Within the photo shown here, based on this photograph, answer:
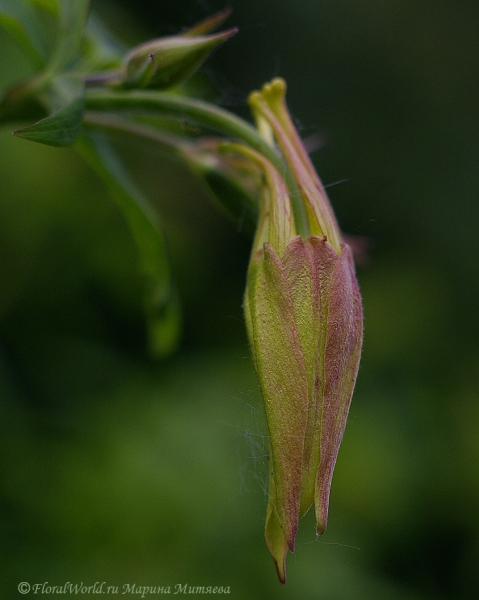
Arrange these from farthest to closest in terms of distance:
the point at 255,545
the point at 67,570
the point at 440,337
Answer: the point at 440,337, the point at 255,545, the point at 67,570

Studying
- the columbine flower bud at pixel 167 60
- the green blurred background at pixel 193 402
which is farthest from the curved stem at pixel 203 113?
the green blurred background at pixel 193 402

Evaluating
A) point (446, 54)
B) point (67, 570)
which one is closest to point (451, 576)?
point (67, 570)

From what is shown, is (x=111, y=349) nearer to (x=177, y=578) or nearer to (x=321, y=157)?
(x=177, y=578)

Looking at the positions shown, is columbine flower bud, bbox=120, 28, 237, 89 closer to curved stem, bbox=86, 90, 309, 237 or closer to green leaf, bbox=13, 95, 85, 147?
curved stem, bbox=86, 90, 309, 237

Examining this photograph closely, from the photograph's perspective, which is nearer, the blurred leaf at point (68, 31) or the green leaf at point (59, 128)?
the green leaf at point (59, 128)

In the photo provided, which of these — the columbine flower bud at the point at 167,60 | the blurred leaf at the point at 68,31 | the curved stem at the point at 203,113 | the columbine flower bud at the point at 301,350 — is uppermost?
the blurred leaf at the point at 68,31

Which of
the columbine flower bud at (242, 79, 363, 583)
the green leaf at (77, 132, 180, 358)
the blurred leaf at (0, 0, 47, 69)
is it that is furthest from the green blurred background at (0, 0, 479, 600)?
the blurred leaf at (0, 0, 47, 69)

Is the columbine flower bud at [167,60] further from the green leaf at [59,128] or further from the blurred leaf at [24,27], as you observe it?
the blurred leaf at [24,27]

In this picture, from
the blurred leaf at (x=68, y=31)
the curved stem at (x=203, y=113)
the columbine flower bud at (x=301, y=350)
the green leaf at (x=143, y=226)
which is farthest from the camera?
the green leaf at (x=143, y=226)
